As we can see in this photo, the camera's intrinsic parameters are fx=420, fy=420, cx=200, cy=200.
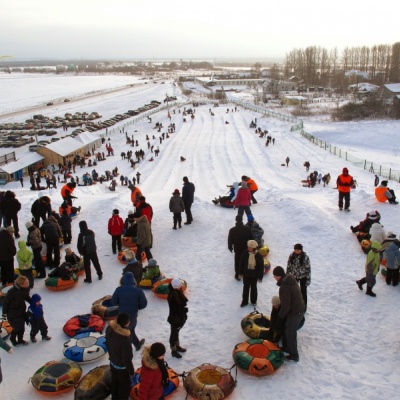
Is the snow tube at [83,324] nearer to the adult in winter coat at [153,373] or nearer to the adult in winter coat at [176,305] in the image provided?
the adult in winter coat at [176,305]

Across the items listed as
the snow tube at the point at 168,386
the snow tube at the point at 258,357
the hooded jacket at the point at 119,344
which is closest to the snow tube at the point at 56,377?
the snow tube at the point at 168,386

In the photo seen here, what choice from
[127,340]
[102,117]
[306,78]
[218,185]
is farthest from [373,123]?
[306,78]

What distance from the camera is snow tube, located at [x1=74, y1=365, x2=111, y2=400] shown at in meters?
5.09

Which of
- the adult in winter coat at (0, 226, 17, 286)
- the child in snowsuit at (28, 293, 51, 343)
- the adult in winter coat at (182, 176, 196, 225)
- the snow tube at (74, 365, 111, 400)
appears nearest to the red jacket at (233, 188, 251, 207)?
the adult in winter coat at (182, 176, 196, 225)

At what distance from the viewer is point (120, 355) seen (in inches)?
191

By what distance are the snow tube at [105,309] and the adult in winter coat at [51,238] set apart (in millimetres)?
1996

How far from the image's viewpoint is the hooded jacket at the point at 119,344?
4.80 m

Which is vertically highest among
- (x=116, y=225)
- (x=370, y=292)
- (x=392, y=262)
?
(x=116, y=225)

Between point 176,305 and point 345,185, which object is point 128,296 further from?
point 345,185

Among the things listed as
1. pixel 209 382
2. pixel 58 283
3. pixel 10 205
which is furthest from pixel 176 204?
pixel 209 382

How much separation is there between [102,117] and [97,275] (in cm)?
6238

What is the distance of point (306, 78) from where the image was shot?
10956 cm

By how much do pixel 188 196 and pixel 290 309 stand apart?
239 inches

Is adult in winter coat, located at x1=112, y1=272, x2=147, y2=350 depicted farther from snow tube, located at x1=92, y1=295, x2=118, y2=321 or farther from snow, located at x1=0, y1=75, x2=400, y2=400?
snow tube, located at x1=92, y1=295, x2=118, y2=321
